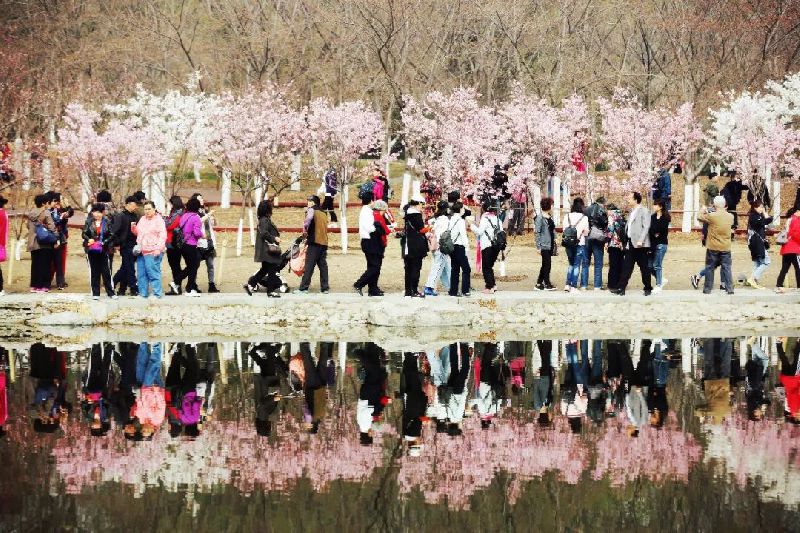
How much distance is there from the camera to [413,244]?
2356 centimetres

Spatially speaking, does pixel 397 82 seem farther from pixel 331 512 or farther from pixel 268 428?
pixel 331 512

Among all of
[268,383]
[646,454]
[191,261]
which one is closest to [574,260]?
[191,261]

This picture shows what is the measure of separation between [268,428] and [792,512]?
17.9ft

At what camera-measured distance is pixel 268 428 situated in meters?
14.9

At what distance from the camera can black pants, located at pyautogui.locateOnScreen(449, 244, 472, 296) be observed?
2375cm

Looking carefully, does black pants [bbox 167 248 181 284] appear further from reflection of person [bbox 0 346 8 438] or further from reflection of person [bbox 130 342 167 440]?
reflection of person [bbox 0 346 8 438]

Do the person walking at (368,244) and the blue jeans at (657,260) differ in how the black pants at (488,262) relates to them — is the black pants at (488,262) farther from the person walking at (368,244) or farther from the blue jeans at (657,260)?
the blue jeans at (657,260)

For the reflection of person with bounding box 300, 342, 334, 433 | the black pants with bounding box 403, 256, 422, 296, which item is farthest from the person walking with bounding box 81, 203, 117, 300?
the black pants with bounding box 403, 256, 422, 296

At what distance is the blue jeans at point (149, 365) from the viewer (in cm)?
1775

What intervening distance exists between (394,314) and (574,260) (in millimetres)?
3750

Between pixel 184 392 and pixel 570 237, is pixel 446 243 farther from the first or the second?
pixel 184 392

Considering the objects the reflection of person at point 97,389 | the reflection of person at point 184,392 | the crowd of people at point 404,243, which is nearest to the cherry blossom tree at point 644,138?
the crowd of people at point 404,243

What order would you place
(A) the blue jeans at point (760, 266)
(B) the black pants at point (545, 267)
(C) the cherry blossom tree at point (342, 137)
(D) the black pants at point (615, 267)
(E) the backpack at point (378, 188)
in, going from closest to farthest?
(B) the black pants at point (545, 267) < (D) the black pants at point (615, 267) < (A) the blue jeans at point (760, 266) < (E) the backpack at point (378, 188) < (C) the cherry blossom tree at point (342, 137)

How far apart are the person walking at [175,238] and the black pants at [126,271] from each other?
0.62 m
